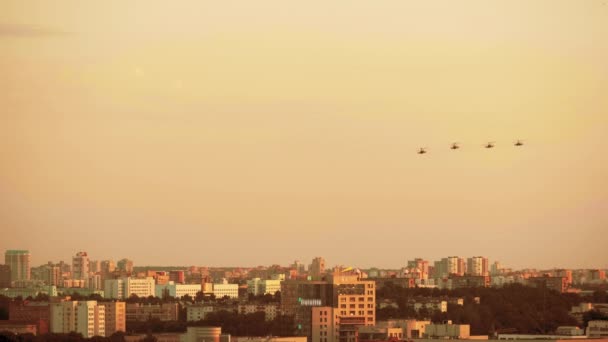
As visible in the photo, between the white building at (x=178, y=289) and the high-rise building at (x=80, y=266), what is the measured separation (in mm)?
5512

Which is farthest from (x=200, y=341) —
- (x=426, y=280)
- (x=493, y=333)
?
(x=426, y=280)

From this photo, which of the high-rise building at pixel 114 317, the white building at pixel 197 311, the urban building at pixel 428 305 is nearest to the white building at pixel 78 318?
the high-rise building at pixel 114 317

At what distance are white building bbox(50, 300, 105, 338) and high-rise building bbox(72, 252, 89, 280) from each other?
1.17 m

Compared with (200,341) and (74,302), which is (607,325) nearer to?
(200,341)

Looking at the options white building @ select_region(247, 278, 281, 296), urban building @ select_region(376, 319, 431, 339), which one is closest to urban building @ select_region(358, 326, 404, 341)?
urban building @ select_region(376, 319, 431, 339)

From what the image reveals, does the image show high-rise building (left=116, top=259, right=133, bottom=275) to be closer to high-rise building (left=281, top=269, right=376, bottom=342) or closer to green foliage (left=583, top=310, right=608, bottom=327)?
high-rise building (left=281, top=269, right=376, bottom=342)

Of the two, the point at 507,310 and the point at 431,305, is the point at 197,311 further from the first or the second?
the point at 507,310

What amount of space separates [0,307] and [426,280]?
20.1m

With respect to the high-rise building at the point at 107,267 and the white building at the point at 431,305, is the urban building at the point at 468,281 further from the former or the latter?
the high-rise building at the point at 107,267

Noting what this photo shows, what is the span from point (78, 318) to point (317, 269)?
7.42 meters

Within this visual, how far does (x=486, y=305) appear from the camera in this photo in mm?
48219

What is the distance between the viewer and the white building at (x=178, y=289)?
6025cm

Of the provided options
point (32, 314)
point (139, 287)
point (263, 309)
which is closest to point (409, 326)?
point (263, 309)

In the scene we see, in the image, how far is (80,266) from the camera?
50.8 metres
